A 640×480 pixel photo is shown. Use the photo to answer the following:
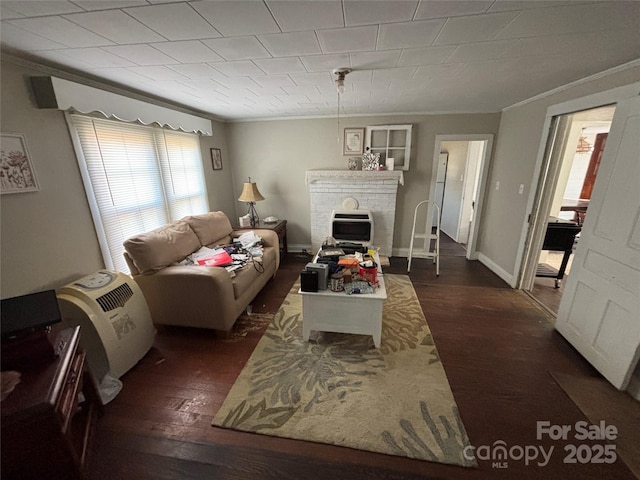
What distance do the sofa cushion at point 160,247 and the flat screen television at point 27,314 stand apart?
871 mm

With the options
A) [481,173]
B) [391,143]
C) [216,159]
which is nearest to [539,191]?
[481,173]

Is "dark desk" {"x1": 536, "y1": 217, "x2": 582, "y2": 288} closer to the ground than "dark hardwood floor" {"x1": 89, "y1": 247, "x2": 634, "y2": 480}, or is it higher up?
higher up

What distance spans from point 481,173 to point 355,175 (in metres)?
1.94

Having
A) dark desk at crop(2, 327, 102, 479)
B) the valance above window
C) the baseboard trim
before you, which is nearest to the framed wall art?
the valance above window

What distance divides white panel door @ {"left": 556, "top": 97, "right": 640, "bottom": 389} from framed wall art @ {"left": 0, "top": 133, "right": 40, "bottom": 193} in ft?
13.7

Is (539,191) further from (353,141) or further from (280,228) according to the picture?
(280,228)

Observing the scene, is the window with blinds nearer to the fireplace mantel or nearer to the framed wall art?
the framed wall art

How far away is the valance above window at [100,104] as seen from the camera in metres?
1.72

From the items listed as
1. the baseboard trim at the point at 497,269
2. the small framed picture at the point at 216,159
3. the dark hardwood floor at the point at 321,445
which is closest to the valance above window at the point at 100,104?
the small framed picture at the point at 216,159

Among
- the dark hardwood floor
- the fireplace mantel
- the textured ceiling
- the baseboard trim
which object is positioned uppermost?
the textured ceiling

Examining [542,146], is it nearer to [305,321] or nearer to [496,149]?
[496,149]

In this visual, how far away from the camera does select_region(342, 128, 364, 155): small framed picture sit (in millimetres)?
3877

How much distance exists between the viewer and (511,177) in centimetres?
321

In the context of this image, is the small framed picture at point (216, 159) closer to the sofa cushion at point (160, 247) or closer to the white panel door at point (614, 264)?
the sofa cushion at point (160, 247)
